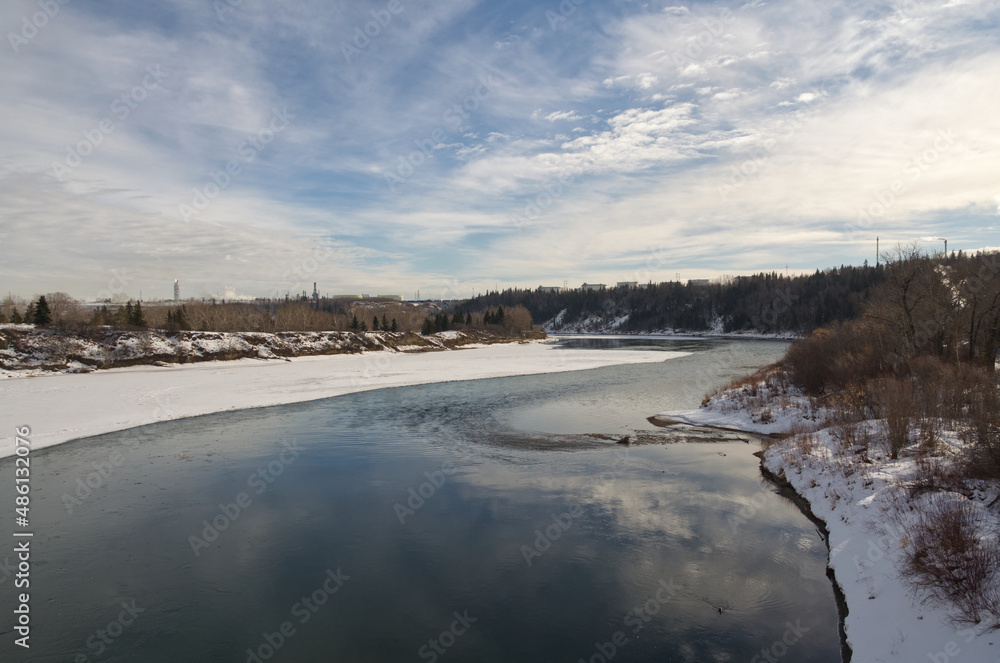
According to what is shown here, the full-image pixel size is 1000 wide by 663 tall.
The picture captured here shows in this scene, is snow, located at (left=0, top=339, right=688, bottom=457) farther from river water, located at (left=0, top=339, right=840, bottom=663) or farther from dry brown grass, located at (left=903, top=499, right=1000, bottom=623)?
dry brown grass, located at (left=903, top=499, right=1000, bottom=623)

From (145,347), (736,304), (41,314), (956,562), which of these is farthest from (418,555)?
(736,304)

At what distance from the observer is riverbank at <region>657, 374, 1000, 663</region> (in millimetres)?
6048

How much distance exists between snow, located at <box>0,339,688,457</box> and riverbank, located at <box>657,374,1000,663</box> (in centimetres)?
2169

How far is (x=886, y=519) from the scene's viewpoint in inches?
356

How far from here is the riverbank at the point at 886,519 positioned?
238 inches

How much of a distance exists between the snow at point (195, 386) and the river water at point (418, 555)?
13.0ft

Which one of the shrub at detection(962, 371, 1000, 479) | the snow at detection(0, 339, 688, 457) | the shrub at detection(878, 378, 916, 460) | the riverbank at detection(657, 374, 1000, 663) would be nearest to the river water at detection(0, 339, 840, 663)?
the riverbank at detection(657, 374, 1000, 663)

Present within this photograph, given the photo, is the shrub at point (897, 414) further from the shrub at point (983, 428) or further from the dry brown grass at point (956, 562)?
the dry brown grass at point (956, 562)

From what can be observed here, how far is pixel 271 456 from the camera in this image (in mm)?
15852

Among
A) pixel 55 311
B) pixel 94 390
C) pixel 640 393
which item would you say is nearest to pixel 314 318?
pixel 55 311

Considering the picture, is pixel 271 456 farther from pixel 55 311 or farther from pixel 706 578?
pixel 55 311

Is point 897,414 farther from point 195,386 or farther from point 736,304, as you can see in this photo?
point 736,304

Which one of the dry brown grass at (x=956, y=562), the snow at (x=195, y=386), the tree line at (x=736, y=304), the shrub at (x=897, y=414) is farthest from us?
the tree line at (x=736, y=304)

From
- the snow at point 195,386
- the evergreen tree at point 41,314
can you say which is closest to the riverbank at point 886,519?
the snow at point 195,386
